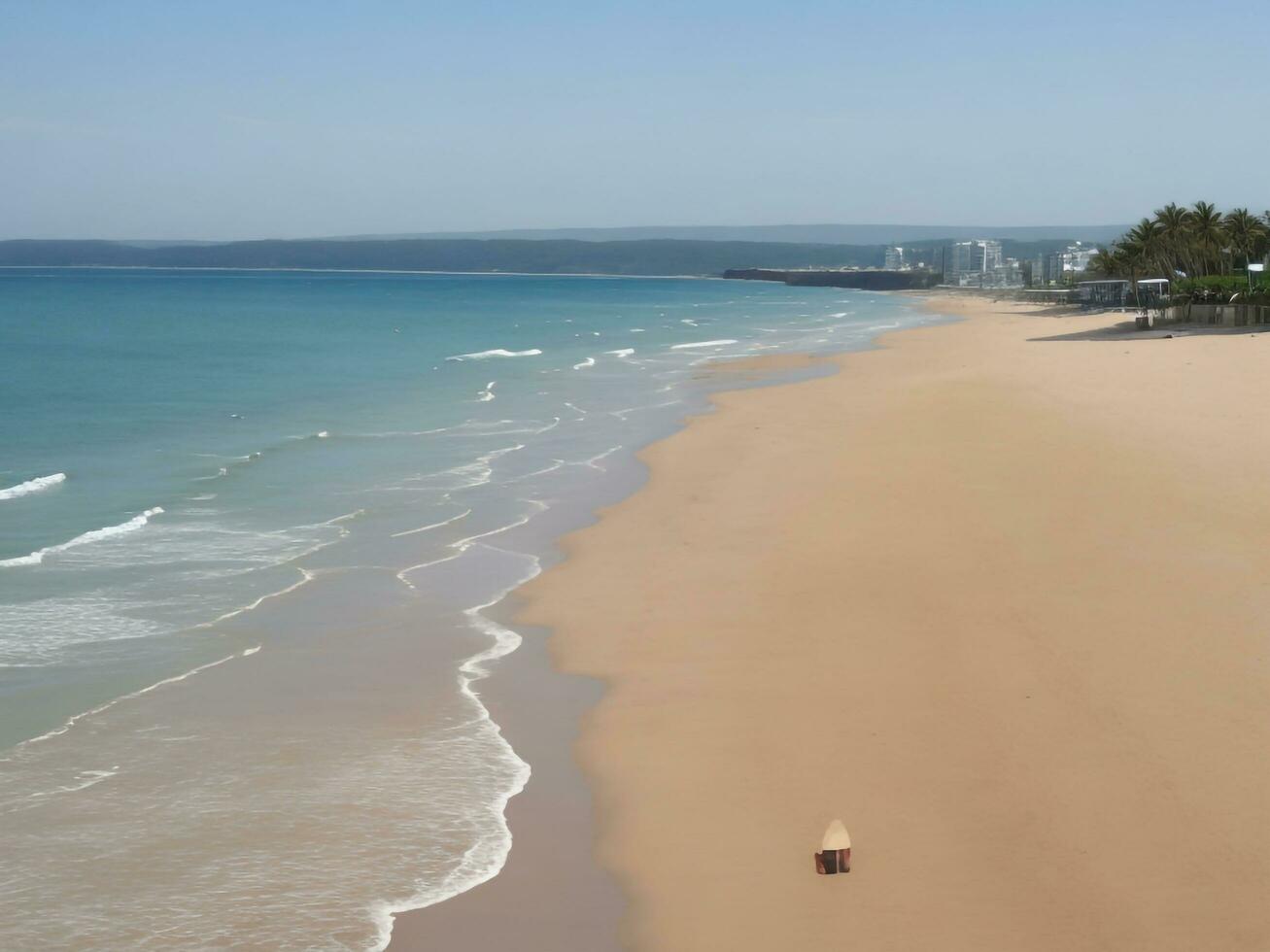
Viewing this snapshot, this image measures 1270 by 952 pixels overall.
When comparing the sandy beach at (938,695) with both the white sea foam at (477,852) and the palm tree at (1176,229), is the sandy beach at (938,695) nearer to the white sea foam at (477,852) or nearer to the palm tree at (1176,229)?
the white sea foam at (477,852)

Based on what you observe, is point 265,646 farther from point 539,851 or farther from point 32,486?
point 32,486

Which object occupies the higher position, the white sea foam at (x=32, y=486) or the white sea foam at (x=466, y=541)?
the white sea foam at (x=32, y=486)

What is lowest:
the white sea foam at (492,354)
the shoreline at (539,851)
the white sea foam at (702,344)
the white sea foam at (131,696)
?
the shoreline at (539,851)

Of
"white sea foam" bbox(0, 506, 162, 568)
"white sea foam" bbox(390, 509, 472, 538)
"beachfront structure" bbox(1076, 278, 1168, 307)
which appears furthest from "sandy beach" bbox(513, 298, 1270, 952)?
"beachfront structure" bbox(1076, 278, 1168, 307)

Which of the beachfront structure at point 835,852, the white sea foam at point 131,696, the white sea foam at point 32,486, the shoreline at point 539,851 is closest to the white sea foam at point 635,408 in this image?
the white sea foam at point 32,486

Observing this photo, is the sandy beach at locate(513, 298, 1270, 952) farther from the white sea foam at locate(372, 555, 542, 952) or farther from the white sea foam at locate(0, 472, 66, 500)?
the white sea foam at locate(0, 472, 66, 500)

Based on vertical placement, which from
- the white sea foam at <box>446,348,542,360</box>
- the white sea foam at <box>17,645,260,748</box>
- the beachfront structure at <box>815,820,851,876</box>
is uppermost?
the white sea foam at <box>446,348,542,360</box>
